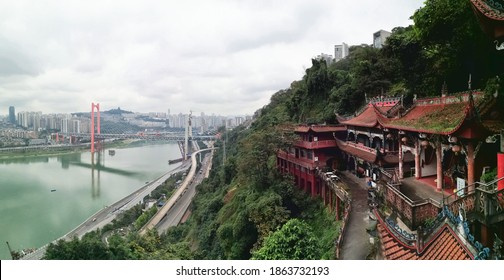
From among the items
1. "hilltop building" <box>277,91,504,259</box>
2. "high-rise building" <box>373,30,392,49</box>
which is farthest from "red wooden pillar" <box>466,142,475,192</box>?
"high-rise building" <box>373,30,392,49</box>

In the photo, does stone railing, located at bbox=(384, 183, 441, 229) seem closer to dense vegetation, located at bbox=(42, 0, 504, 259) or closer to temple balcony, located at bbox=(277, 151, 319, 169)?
dense vegetation, located at bbox=(42, 0, 504, 259)

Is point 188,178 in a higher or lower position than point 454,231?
lower

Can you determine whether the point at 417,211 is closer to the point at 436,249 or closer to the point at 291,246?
the point at 436,249

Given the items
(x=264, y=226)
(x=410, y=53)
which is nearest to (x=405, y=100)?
(x=410, y=53)

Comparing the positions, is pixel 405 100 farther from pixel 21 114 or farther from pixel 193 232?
pixel 21 114

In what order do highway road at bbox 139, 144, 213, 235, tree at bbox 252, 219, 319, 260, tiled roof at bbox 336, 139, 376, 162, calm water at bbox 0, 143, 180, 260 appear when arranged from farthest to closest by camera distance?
1. highway road at bbox 139, 144, 213, 235
2. calm water at bbox 0, 143, 180, 260
3. tiled roof at bbox 336, 139, 376, 162
4. tree at bbox 252, 219, 319, 260

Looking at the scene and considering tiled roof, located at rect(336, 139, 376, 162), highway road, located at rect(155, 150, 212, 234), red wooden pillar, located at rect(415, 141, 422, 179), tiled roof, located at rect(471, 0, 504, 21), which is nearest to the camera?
tiled roof, located at rect(471, 0, 504, 21)

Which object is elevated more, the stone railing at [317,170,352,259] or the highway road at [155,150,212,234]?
the stone railing at [317,170,352,259]

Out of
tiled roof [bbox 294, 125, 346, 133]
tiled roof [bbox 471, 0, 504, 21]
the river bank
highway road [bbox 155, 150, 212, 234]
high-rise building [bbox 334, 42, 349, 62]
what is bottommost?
highway road [bbox 155, 150, 212, 234]

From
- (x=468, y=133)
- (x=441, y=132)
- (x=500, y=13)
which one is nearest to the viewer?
(x=500, y=13)
